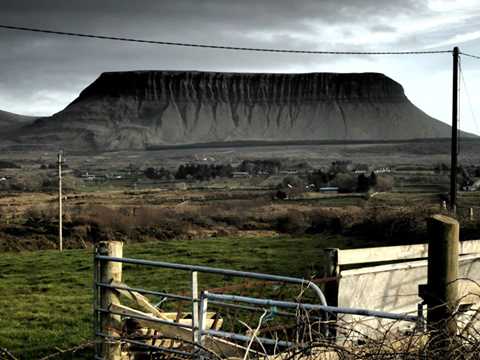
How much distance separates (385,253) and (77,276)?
14.4 metres

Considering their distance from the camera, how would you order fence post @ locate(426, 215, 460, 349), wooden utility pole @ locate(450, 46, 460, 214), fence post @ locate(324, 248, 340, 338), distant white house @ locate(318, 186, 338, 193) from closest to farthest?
fence post @ locate(426, 215, 460, 349)
fence post @ locate(324, 248, 340, 338)
wooden utility pole @ locate(450, 46, 460, 214)
distant white house @ locate(318, 186, 338, 193)

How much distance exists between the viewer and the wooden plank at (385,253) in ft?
25.3

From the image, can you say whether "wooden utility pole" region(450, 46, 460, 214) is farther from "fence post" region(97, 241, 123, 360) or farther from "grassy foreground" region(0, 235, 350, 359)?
"fence post" region(97, 241, 123, 360)

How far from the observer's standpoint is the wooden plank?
772cm

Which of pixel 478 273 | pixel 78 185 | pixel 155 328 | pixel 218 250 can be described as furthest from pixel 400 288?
pixel 78 185

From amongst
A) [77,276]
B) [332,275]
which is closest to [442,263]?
[332,275]

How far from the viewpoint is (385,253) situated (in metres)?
8.05

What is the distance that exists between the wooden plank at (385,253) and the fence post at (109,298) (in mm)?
2227

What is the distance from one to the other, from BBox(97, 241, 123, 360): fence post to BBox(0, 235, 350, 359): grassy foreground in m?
3.29

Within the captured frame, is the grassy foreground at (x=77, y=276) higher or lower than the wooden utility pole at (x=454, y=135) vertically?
lower

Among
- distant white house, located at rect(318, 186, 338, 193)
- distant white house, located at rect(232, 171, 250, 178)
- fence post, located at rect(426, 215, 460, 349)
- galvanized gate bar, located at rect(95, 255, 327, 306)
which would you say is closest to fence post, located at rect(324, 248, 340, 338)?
galvanized gate bar, located at rect(95, 255, 327, 306)

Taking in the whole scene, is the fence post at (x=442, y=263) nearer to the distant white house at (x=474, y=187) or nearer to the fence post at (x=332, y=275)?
the fence post at (x=332, y=275)

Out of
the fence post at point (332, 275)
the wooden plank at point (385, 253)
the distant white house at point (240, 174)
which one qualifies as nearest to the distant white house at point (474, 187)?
the distant white house at point (240, 174)

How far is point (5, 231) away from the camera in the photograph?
38812mm
